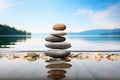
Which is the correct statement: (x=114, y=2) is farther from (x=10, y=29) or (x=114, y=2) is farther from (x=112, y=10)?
(x=10, y=29)

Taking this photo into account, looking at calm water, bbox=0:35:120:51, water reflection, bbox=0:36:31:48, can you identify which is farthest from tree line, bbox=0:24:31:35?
calm water, bbox=0:35:120:51

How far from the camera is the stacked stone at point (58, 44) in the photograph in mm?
8430

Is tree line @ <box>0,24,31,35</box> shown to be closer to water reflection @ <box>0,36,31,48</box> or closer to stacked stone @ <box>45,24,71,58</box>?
water reflection @ <box>0,36,31,48</box>

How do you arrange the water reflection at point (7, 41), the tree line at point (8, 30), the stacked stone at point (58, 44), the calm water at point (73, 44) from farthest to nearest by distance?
1. the tree line at point (8, 30)
2. the water reflection at point (7, 41)
3. the calm water at point (73, 44)
4. the stacked stone at point (58, 44)

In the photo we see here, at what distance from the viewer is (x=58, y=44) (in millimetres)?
8523

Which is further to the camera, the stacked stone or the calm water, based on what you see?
the calm water

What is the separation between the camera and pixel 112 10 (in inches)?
796

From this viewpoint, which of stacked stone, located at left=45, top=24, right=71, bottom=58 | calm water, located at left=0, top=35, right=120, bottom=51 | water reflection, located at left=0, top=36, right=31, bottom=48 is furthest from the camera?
water reflection, located at left=0, top=36, right=31, bottom=48

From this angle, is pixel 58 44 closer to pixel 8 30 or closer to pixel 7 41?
pixel 7 41

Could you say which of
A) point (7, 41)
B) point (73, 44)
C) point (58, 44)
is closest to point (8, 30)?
point (7, 41)

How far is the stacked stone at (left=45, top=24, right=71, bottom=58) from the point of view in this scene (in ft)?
27.7

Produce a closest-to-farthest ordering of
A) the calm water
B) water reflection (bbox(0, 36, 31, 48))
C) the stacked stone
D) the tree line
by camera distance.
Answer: the stacked stone < the calm water < water reflection (bbox(0, 36, 31, 48)) < the tree line

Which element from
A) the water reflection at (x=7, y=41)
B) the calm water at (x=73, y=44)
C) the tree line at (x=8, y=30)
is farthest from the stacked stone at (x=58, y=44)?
the tree line at (x=8, y=30)

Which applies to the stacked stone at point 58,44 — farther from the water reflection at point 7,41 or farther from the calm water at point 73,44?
the water reflection at point 7,41
